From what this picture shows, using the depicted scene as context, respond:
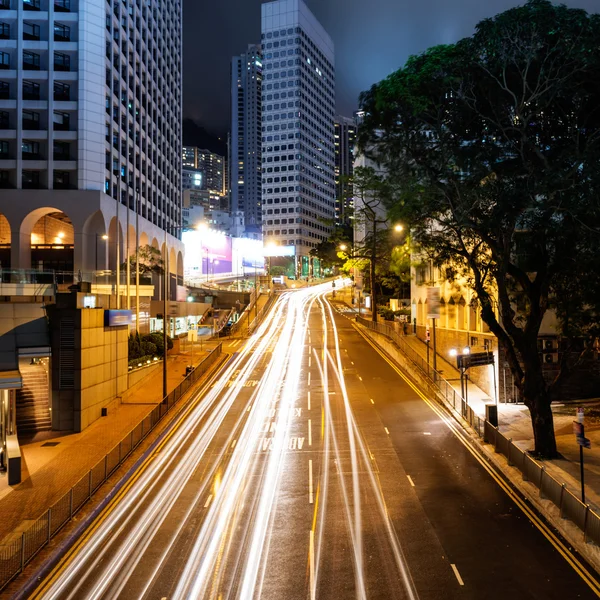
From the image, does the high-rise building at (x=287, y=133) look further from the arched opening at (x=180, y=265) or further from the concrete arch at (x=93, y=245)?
the concrete arch at (x=93, y=245)

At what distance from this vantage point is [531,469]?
1677 cm

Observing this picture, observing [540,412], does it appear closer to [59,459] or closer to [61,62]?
[59,459]

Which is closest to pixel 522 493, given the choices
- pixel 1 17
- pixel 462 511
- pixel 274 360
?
pixel 462 511

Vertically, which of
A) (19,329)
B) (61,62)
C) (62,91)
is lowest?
(19,329)

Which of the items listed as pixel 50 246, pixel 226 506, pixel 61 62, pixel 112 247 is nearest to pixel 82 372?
pixel 226 506

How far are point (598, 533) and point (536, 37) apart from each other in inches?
588

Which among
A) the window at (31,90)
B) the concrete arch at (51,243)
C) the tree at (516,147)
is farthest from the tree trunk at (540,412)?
the window at (31,90)

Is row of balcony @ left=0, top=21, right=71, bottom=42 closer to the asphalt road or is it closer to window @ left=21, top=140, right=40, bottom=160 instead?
window @ left=21, top=140, right=40, bottom=160

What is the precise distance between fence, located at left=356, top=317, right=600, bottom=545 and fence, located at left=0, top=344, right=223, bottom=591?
13.4 meters

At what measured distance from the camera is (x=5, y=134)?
52.7 metres

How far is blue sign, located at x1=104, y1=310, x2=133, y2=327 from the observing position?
29.5 m

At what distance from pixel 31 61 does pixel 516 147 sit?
52.9 m

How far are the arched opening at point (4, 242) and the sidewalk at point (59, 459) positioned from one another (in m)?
32.7

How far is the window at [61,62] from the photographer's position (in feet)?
177
